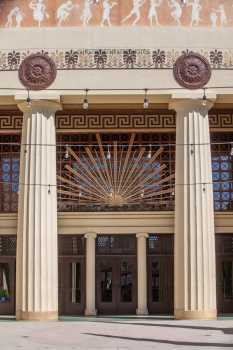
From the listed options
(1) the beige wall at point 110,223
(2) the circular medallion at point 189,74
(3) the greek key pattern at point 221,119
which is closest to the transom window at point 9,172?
(1) the beige wall at point 110,223

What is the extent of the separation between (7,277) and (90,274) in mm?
2525

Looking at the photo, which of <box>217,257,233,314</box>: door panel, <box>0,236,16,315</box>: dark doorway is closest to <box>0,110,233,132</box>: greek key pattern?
<box>0,236,16,315</box>: dark doorway

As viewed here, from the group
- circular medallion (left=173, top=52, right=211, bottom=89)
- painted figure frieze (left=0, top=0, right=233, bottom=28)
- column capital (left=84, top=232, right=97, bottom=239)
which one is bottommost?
column capital (left=84, top=232, right=97, bottom=239)

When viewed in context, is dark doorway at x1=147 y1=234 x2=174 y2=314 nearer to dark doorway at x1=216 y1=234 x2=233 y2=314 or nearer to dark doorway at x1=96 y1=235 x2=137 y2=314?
dark doorway at x1=96 y1=235 x2=137 y2=314

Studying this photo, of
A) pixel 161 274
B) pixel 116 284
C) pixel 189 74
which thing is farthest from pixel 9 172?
pixel 189 74

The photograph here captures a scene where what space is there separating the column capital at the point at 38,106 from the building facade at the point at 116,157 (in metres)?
0.04

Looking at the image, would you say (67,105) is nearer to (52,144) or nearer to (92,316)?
(52,144)

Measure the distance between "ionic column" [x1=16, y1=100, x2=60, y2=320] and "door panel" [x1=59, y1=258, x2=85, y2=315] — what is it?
8.20ft

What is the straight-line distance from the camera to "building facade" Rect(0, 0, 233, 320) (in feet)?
64.3

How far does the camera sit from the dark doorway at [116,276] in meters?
22.1

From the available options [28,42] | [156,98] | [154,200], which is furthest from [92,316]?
[28,42]

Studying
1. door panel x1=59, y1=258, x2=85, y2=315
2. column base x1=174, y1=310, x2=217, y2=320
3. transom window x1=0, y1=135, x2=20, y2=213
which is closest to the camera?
column base x1=174, y1=310, x2=217, y2=320

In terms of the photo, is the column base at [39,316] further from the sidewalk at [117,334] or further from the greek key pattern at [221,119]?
the greek key pattern at [221,119]

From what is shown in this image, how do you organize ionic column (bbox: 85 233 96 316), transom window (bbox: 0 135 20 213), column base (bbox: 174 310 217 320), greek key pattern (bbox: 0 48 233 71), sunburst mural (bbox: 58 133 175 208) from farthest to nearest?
transom window (bbox: 0 135 20 213) < sunburst mural (bbox: 58 133 175 208) < ionic column (bbox: 85 233 96 316) < greek key pattern (bbox: 0 48 233 71) < column base (bbox: 174 310 217 320)
